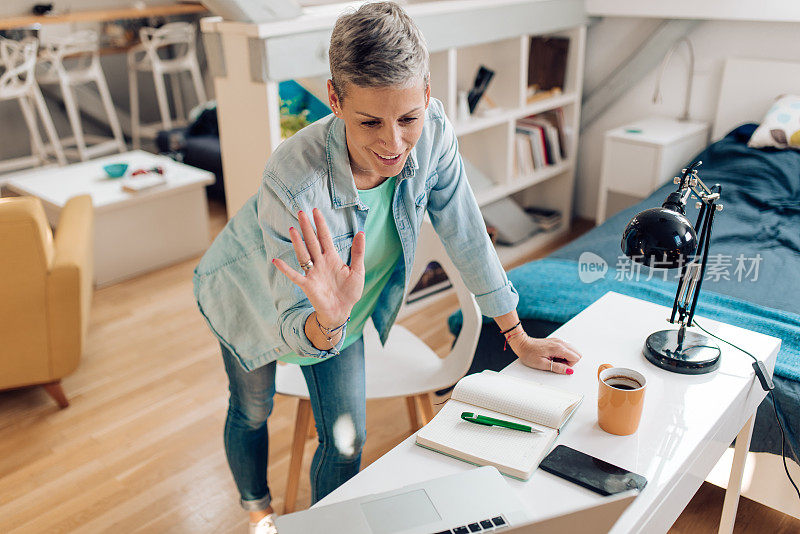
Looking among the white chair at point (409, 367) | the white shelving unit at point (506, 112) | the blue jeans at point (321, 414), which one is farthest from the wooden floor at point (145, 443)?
the white shelving unit at point (506, 112)

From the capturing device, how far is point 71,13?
19.3 ft

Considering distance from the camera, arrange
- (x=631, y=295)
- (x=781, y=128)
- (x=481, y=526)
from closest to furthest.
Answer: (x=481, y=526) < (x=631, y=295) < (x=781, y=128)

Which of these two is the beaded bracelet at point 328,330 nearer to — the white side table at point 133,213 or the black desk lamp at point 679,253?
the black desk lamp at point 679,253

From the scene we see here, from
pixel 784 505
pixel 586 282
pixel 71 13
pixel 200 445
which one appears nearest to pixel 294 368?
pixel 200 445

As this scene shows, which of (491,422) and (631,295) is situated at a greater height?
(491,422)

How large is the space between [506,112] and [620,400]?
8.47 ft

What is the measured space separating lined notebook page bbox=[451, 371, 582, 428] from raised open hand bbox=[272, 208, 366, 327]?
27cm

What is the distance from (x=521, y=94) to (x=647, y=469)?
2731 millimetres

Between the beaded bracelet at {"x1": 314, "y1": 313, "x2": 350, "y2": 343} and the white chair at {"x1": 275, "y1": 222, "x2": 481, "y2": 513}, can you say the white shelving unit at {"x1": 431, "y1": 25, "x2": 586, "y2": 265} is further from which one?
the beaded bracelet at {"x1": 314, "y1": 313, "x2": 350, "y2": 343}

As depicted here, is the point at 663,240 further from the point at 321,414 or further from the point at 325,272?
the point at 321,414

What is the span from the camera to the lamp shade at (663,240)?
114 cm

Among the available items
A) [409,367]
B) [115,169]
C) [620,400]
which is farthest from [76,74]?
[620,400]

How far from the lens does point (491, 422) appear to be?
1.12 m

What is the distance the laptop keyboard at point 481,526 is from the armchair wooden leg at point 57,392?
2.01m
